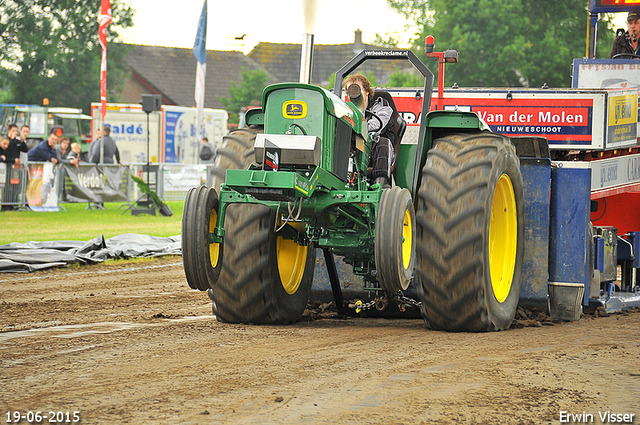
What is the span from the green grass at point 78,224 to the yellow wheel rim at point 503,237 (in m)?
9.16

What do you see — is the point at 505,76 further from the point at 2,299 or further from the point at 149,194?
the point at 2,299

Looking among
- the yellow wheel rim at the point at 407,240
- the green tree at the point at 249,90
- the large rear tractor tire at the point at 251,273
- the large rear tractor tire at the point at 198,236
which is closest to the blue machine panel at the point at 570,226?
the yellow wheel rim at the point at 407,240

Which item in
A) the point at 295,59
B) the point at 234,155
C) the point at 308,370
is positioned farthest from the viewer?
the point at 295,59

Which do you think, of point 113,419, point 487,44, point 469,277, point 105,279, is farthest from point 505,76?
point 113,419

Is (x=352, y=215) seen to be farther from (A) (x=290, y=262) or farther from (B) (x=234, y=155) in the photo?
(B) (x=234, y=155)

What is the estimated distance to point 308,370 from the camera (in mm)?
4949

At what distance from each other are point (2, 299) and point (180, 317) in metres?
2.22

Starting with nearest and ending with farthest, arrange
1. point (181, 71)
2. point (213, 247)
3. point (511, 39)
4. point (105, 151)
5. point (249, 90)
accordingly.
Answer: point (213, 247)
point (105, 151)
point (511, 39)
point (249, 90)
point (181, 71)

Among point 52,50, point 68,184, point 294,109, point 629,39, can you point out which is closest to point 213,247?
point 294,109

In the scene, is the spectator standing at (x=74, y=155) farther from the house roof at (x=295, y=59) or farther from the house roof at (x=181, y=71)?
the house roof at (x=295, y=59)

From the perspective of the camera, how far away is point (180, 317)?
24.2ft

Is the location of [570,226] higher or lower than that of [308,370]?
higher

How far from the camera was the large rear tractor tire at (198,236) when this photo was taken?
565 cm

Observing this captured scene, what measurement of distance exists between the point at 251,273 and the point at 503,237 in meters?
2.01
